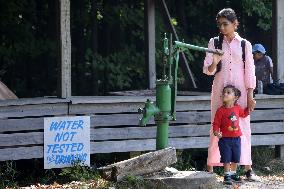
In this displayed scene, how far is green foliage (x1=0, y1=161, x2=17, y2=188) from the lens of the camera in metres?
7.95

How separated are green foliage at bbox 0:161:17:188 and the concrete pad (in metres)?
2.93

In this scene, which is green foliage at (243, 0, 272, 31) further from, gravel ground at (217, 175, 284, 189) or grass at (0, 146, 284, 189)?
gravel ground at (217, 175, 284, 189)

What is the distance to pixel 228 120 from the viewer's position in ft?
20.2

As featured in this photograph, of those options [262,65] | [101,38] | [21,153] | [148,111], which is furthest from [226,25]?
[101,38]

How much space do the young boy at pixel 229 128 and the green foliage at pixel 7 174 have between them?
281 centimetres

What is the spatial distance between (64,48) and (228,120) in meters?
2.75

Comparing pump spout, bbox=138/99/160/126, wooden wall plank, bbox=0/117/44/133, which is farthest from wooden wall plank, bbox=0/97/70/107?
pump spout, bbox=138/99/160/126

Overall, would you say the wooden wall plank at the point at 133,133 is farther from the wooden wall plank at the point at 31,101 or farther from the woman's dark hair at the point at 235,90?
the woman's dark hair at the point at 235,90

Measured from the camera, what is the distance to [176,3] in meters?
13.7

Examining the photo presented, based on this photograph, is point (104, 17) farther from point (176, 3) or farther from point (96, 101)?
point (96, 101)

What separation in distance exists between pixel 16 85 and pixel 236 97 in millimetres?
7203

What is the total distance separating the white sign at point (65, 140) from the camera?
26.8ft

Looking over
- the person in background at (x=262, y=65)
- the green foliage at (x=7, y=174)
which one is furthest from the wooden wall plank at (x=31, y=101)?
the person in background at (x=262, y=65)

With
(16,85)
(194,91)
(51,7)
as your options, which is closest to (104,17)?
(51,7)
